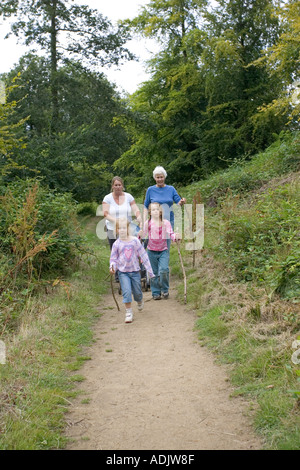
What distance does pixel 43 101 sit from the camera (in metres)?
20.7

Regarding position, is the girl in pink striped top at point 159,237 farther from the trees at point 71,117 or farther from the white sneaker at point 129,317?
the trees at point 71,117

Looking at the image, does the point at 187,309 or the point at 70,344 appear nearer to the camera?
the point at 70,344

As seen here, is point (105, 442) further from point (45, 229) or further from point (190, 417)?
point (45, 229)

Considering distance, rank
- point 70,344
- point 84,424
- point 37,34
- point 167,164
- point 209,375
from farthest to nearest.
Result: 1. point 167,164
2. point 37,34
3. point 70,344
4. point 209,375
5. point 84,424

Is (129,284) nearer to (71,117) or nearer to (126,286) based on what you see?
(126,286)

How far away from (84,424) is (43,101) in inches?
746

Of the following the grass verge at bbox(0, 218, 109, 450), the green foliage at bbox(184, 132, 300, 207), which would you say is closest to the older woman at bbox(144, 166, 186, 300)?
the grass verge at bbox(0, 218, 109, 450)

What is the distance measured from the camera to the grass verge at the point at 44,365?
3584mm

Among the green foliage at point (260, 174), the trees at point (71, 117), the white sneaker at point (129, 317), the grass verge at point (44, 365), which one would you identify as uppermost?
the trees at point (71, 117)

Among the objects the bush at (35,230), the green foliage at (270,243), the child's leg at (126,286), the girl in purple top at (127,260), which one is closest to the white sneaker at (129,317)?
the child's leg at (126,286)

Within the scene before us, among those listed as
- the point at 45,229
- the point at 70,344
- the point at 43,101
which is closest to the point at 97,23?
the point at 43,101

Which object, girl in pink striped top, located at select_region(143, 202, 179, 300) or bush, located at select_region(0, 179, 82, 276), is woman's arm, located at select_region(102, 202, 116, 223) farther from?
bush, located at select_region(0, 179, 82, 276)

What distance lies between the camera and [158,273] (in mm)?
8305

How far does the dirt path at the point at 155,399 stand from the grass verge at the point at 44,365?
7.1 inches
